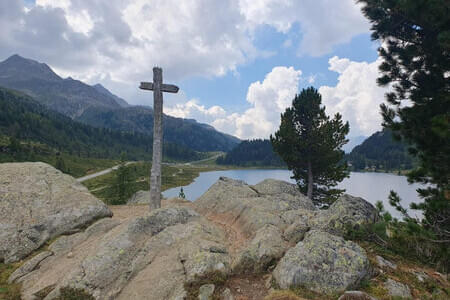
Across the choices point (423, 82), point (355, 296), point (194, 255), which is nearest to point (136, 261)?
point (194, 255)

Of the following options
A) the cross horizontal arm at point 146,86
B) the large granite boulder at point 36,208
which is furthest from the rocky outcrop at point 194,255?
the cross horizontal arm at point 146,86

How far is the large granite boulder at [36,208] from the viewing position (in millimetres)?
14578

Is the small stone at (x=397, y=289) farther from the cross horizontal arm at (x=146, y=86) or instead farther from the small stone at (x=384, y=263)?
the cross horizontal arm at (x=146, y=86)

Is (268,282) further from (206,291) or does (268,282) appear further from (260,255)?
(206,291)

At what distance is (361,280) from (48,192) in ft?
65.7

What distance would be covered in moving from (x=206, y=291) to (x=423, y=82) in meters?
13.1

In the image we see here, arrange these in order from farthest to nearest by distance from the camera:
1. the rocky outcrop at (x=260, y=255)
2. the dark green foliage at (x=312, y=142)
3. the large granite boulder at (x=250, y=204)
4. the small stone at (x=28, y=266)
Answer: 1. the dark green foliage at (x=312, y=142)
2. the large granite boulder at (x=250, y=204)
3. the small stone at (x=28, y=266)
4. the rocky outcrop at (x=260, y=255)

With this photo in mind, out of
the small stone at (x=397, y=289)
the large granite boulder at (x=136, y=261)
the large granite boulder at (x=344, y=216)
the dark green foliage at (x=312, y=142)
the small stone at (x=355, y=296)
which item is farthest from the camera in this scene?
the dark green foliage at (x=312, y=142)

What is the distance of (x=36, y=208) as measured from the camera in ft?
53.9

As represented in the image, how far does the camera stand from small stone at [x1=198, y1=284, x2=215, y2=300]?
9176mm

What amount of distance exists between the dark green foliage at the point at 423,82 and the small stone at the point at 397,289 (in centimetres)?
247

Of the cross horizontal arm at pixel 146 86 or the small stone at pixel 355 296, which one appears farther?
the cross horizontal arm at pixel 146 86

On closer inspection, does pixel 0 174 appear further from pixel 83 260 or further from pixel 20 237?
pixel 83 260

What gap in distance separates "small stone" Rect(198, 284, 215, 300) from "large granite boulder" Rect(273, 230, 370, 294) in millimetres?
2580
